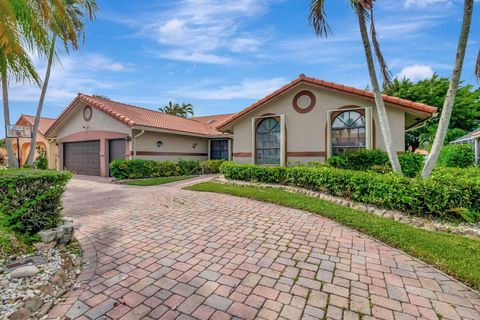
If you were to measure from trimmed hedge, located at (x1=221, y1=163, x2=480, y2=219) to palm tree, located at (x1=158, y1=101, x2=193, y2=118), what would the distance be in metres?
34.7

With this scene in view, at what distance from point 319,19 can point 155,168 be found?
37.7 ft

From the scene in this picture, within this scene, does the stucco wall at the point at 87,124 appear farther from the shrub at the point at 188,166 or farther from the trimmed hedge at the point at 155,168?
the shrub at the point at 188,166

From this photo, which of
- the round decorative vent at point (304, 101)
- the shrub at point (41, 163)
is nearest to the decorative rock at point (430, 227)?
the round decorative vent at point (304, 101)

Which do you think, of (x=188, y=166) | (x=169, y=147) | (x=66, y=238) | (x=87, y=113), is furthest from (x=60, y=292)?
(x=87, y=113)

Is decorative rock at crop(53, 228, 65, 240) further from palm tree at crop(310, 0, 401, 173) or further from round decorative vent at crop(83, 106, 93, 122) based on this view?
round decorative vent at crop(83, 106, 93, 122)

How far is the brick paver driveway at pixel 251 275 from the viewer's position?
242 centimetres

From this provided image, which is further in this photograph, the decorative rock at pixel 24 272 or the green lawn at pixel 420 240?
the green lawn at pixel 420 240

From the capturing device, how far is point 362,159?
921cm

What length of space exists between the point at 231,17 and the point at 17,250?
8.81 metres

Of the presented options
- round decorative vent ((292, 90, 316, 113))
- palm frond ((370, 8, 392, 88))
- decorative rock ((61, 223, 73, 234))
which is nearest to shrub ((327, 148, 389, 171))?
palm frond ((370, 8, 392, 88))

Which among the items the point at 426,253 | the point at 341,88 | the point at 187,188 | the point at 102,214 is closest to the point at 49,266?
the point at 102,214

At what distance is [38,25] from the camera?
14.3ft

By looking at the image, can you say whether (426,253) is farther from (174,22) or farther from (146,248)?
(174,22)

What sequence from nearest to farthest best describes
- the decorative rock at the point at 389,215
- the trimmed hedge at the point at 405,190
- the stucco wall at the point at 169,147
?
the trimmed hedge at the point at 405,190 < the decorative rock at the point at 389,215 < the stucco wall at the point at 169,147
